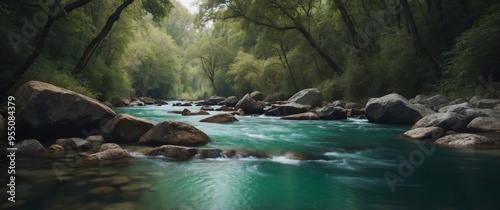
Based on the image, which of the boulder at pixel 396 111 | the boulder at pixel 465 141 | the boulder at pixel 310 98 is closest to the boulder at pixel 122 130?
the boulder at pixel 465 141

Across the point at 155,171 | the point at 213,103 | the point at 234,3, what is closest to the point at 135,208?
the point at 155,171

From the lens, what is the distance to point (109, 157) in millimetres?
6039

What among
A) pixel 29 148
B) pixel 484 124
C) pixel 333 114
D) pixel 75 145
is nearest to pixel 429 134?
pixel 484 124

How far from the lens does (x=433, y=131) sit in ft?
29.0

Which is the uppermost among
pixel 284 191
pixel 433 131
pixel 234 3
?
pixel 234 3

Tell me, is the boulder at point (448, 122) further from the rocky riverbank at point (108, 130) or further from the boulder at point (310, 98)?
the boulder at point (310, 98)

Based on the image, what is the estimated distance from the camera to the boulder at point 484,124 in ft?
30.5

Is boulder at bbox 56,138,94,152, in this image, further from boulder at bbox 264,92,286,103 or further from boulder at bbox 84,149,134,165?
boulder at bbox 264,92,286,103

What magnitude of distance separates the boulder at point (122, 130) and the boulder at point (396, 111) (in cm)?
967

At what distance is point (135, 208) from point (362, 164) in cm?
463

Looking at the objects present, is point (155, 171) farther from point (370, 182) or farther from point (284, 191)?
point (370, 182)

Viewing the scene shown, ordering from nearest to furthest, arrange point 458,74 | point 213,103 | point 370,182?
point 370,182
point 458,74
point 213,103

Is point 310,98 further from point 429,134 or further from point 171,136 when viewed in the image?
point 171,136

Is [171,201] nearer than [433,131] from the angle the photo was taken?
Yes
